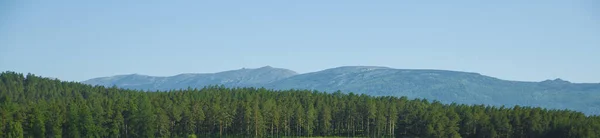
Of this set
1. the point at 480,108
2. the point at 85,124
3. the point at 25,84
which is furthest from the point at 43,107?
the point at 480,108

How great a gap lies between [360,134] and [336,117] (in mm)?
6937

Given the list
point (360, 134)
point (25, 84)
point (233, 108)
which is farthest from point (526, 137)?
point (25, 84)

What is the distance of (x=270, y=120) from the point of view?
127750 millimetres

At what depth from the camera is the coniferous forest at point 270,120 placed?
11444 centimetres

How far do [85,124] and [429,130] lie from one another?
204 feet

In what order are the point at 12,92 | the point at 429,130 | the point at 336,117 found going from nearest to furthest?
the point at 429,130
the point at 336,117
the point at 12,92

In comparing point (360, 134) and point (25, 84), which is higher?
point (25, 84)

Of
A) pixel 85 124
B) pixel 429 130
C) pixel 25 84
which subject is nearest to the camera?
pixel 85 124

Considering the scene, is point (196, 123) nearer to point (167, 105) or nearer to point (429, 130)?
point (167, 105)

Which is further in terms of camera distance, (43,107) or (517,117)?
(517,117)

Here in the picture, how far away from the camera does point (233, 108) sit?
12850cm

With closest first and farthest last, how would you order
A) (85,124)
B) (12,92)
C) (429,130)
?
(85,124) → (429,130) → (12,92)

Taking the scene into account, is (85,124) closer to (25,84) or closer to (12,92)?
(12,92)

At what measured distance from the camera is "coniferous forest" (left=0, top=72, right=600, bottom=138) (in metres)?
114
